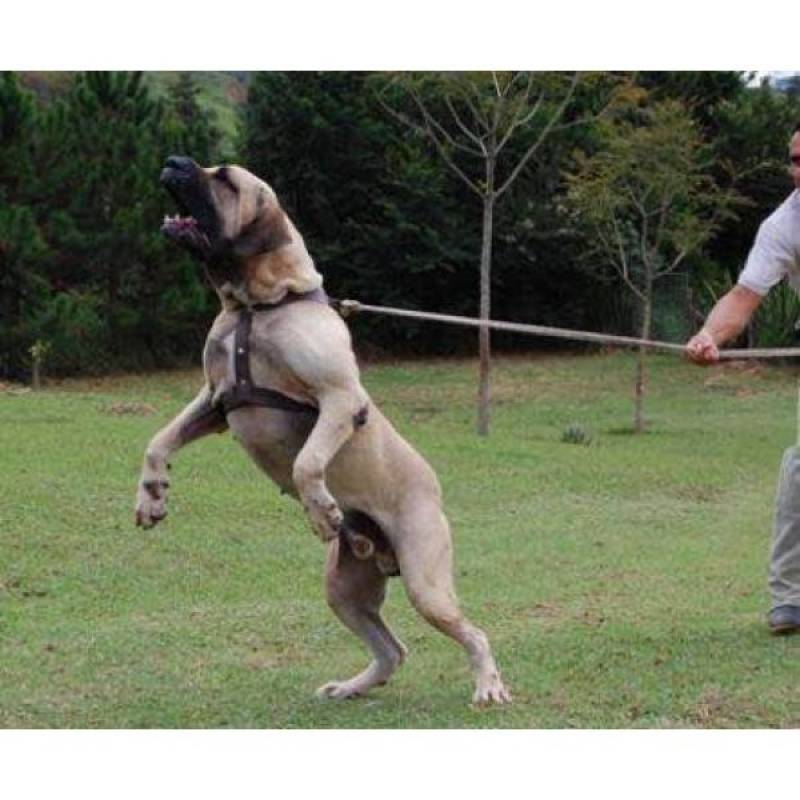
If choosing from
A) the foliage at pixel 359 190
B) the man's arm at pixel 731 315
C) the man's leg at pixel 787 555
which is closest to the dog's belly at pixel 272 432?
the man's arm at pixel 731 315

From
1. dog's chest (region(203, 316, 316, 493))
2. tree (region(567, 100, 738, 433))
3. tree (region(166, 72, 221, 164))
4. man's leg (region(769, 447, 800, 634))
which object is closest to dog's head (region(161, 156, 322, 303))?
dog's chest (region(203, 316, 316, 493))

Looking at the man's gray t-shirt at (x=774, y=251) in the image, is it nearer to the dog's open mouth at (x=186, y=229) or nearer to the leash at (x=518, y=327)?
the leash at (x=518, y=327)

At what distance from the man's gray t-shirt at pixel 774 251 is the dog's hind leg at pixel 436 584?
1.83 metres

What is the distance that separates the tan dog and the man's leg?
174cm

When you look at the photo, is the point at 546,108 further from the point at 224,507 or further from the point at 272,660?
the point at 272,660

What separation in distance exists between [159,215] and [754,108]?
891 centimetres

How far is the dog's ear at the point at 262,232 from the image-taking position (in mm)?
5172

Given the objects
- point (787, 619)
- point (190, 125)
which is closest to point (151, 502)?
point (787, 619)

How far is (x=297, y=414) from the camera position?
5.32 meters

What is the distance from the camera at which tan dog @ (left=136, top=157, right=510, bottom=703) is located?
5102 millimetres

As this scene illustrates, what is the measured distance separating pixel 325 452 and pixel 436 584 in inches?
29.1

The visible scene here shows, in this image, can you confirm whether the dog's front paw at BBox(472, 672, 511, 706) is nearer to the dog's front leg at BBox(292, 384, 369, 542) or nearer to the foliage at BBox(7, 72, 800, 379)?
the dog's front leg at BBox(292, 384, 369, 542)

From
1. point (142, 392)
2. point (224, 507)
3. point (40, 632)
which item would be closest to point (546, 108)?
point (142, 392)

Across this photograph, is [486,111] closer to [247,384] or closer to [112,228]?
[112,228]
